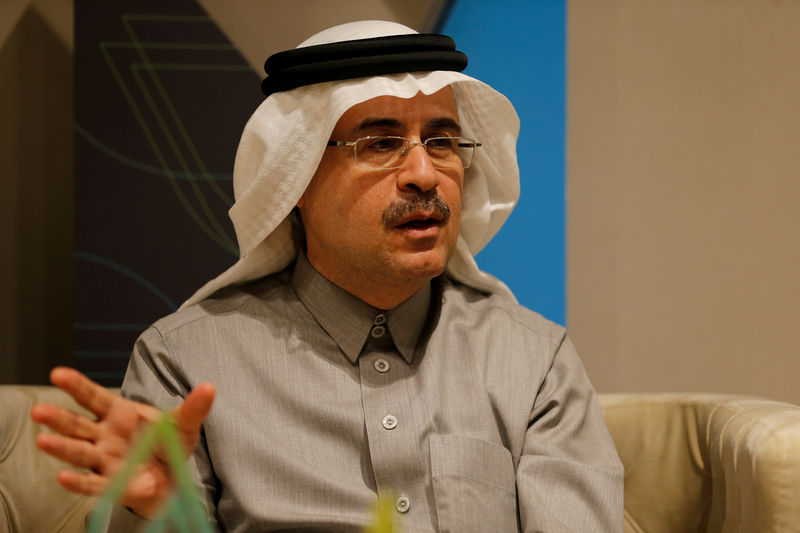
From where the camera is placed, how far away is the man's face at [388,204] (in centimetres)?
168

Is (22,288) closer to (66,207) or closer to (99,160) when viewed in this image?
(66,207)

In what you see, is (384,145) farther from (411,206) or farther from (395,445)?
(395,445)

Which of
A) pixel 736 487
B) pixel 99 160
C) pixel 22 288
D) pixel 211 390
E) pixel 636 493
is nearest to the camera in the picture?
pixel 211 390

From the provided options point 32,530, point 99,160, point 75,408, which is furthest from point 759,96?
point 32,530

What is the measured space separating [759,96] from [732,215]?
38cm

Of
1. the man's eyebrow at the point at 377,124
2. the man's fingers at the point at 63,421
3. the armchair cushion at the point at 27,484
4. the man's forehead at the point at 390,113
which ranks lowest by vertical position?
the armchair cushion at the point at 27,484

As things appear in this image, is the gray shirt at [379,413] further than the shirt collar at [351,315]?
No

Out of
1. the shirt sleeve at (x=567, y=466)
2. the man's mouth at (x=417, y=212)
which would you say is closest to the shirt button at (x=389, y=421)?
the shirt sleeve at (x=567, y=466)

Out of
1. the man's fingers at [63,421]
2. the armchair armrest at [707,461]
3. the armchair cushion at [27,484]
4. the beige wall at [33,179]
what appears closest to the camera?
the man's fingers at [63,421]

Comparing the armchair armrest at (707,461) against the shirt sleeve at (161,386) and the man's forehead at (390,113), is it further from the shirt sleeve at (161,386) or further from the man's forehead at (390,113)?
the shirt sleeve at (161,386)

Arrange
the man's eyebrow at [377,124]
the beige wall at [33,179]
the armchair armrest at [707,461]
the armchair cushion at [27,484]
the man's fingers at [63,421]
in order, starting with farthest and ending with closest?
the beige wall at [33,179], the armchair cushion at [27,484], the man's eyebrow at [377,124], the armchair armrest at [707,461], the man's fingers at [63,421]

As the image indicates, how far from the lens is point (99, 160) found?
237cm

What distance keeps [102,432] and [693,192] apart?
2.05 m

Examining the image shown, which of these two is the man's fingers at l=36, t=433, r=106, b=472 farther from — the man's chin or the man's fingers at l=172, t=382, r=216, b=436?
the man's chin
